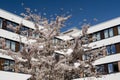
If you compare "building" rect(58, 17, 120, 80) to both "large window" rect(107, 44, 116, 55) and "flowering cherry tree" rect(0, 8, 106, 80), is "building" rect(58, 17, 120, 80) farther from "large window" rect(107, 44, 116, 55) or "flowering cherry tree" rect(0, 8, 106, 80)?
"flowering cherry tree" rect(0, 8, 106, 80)

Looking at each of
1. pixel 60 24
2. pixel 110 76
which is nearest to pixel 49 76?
pixel 60 24

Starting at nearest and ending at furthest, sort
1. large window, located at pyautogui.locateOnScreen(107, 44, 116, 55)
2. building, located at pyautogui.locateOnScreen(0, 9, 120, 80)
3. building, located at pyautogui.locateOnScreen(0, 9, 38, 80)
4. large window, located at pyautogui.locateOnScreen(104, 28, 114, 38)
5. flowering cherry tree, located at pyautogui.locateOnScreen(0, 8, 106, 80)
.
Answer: flowering cherry tree, located at pyautogui.locateOnScreen(0, 8, 106, 80), building, located at pyautogui.locateOnScreen(0, 9, 38, 80), building, located at pyautogui.locateOnScreen(0, 9, 120, 80), large window, located at pyautogui.locateOnScreen(107, 44, 116, 55), large window, located at pyautogui.locateOnScreen(104, 28, 114, 38)

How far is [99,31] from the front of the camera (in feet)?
122

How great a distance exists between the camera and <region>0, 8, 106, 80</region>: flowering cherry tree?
48.2 ft

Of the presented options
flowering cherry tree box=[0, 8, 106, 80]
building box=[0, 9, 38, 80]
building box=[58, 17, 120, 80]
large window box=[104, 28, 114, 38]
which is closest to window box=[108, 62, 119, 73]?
building box=[58, 17, 120, 80]

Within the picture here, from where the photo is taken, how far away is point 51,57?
1489 cm

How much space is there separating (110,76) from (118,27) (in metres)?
7.15

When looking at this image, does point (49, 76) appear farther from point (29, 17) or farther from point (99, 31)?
point (99, 31)

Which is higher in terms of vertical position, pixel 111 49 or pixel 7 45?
pixel 7 45

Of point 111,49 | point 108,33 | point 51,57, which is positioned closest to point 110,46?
point 111,49

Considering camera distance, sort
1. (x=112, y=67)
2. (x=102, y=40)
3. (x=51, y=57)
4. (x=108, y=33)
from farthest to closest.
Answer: (x=102, y=40)
(x=108, y=33)
(x=112, y=67)
(x=51, y=57)

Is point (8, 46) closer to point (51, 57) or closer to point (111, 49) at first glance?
point (111, 49)

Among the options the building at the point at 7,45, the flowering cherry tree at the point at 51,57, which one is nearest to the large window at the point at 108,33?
the building at the point at 7,45

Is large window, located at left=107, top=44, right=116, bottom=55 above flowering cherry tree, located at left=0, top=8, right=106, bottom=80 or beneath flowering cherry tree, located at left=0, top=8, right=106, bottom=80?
above
